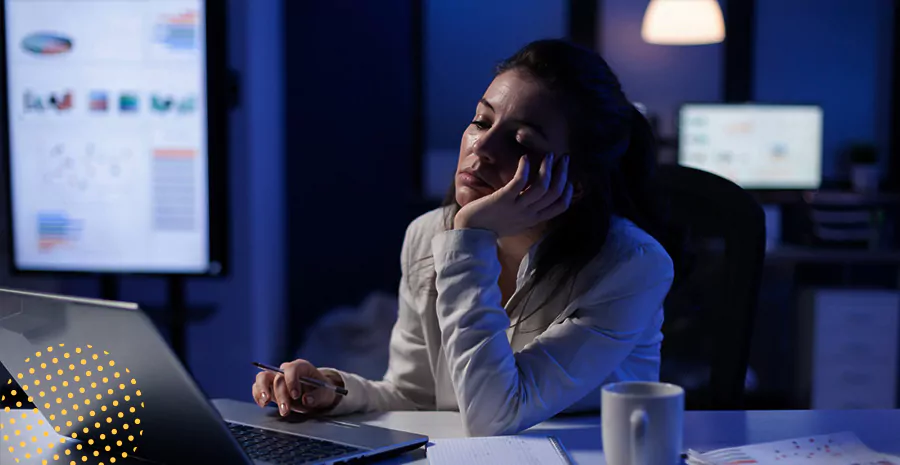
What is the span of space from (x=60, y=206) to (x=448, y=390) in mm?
1093

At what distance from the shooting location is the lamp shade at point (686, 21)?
3549 mm

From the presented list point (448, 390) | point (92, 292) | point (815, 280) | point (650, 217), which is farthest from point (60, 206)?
point (815, 280)

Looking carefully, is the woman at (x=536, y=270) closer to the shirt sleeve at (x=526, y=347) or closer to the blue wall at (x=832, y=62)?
the shirt sleeve at (x=526, y=347)

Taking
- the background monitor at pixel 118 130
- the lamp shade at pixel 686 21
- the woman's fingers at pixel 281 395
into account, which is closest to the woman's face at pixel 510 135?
the woman's fingers at pixel 281 395

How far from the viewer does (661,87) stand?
405cm

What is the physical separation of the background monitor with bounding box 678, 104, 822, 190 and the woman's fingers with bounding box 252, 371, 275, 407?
2.92 meters

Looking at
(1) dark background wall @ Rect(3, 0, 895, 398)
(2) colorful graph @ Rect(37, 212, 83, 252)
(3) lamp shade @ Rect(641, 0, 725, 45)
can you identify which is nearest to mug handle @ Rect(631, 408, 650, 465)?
(2) colorful graph @ Rect(37, 212, 83, 252)

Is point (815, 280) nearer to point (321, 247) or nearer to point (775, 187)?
point (775, 187)

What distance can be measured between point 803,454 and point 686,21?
9.61 feet

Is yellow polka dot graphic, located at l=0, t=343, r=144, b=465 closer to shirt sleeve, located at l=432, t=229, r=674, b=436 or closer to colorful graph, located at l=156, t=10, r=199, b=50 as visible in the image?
shirt sleeve, located at l=432, t=229, r=674, b=436

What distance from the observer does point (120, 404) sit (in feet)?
2.64

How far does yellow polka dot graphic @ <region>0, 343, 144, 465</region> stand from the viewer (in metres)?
0.78

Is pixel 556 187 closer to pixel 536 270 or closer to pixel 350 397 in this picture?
pixel 536 270

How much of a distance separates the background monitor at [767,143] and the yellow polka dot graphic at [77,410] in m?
3.19
